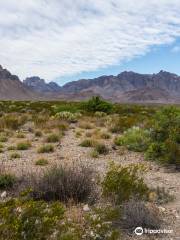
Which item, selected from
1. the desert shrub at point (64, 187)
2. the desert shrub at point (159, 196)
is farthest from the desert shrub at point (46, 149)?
the desert shrub at point (159, 196)

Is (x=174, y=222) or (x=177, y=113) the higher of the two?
(x=177, y=113)

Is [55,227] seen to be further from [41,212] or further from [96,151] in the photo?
[96,151]

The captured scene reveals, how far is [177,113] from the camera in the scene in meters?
14.5

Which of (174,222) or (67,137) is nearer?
(174,222)

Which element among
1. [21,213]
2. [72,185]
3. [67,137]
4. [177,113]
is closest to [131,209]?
[72,185]

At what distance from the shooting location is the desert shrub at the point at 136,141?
47.0 ft

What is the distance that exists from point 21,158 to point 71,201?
525 centimetres

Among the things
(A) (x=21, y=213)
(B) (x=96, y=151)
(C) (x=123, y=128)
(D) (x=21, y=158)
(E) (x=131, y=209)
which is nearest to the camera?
(A) (x=21, y=213)

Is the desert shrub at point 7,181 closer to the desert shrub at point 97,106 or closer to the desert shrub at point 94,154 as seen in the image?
the desert shrub at point 94,154

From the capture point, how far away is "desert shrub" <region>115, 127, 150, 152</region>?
564 inches

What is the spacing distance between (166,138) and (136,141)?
1.35 meters

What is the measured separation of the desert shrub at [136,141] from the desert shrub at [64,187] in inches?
240
